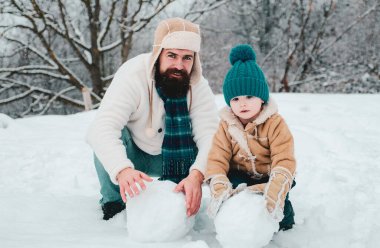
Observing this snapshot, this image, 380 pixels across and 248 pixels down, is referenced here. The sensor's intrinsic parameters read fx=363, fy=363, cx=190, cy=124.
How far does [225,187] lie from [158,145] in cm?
73

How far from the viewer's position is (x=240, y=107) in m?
1.80

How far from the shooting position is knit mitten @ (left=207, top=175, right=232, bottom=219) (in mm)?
1637

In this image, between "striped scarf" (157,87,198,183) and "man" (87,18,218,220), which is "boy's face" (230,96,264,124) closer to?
"man" (87,18,218,220)

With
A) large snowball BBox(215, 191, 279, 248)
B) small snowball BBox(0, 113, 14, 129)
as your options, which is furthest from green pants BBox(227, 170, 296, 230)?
small snowball BBox(0, 113, 14, 129)

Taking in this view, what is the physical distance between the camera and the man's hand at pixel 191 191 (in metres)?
1.72

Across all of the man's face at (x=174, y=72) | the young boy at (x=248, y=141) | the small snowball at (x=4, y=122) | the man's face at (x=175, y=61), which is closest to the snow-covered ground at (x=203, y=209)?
the small snowball at (x=4, y=122)

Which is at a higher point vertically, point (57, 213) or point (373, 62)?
point (57, 213)

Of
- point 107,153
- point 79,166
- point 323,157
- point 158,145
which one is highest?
point 107,153

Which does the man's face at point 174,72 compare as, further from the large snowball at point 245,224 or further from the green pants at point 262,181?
the large snowball at point 245,224

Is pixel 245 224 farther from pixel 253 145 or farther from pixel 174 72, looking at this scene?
pixel 174 72

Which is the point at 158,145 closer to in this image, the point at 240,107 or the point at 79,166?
the point at 240,107

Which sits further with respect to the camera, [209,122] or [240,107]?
[209,122]

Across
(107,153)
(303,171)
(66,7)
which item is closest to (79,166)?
(107,153)

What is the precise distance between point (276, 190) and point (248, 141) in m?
0.34
